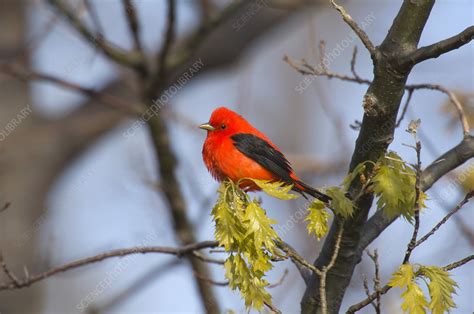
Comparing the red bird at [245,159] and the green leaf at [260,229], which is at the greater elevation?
the red bird at [245,159]

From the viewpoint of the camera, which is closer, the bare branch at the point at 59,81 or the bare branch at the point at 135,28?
the bare branch at the point at 135,28

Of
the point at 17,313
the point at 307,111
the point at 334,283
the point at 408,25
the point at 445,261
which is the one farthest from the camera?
the point at 307,111

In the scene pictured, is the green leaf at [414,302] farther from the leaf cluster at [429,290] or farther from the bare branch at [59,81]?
the bare branch at [59,81]

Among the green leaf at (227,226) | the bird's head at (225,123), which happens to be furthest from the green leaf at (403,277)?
the bird's head at (225,123)

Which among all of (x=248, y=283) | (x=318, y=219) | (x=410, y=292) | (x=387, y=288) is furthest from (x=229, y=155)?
(x=410, y=292)

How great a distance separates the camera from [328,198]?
3.39 meters

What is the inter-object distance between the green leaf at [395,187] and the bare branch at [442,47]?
18.8 inches

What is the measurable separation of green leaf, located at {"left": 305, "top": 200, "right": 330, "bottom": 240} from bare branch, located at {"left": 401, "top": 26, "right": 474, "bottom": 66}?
31.9 inches

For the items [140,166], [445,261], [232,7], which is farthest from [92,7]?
[445,261]

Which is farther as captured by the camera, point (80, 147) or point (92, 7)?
point (80, 147)

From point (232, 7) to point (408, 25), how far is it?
3.18 m

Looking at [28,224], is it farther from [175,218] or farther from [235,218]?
[235,218]

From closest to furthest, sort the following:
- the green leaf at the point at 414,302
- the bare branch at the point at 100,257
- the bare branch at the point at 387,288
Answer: the green leaf at the point at 414,302, the bare branch at the point at 387,288, the bare branch at the point at 100,257

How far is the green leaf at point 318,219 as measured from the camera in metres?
3.22
